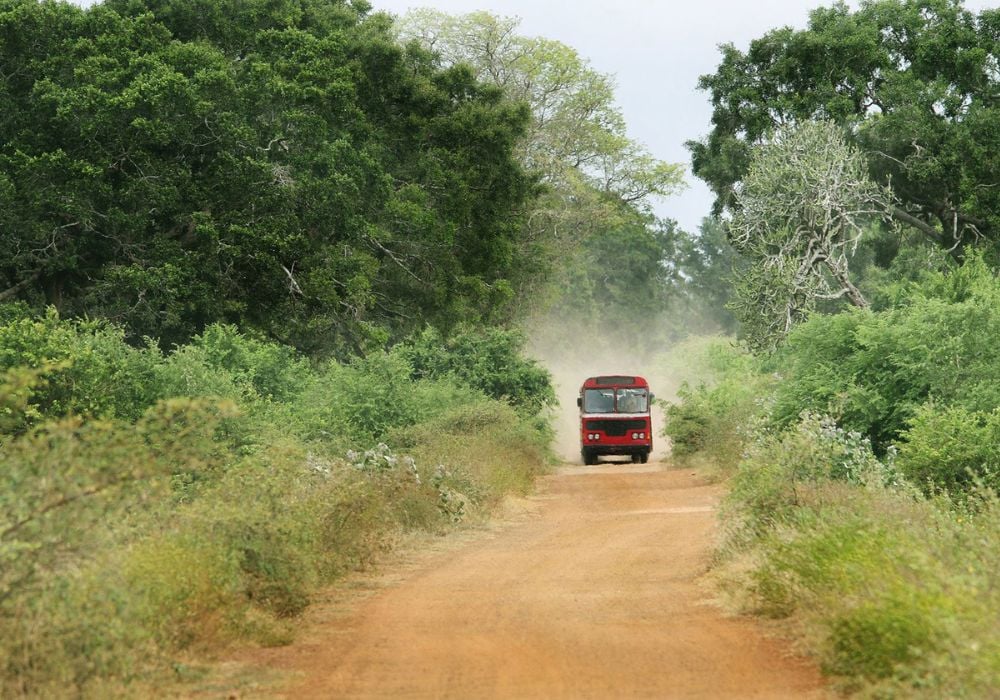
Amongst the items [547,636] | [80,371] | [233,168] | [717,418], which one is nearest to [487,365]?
[717,418]

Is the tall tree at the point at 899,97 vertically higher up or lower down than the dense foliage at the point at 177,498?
higher up

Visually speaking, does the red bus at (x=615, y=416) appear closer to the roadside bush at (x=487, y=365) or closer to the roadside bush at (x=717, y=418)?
the roadside bush at (x=717, y=418)

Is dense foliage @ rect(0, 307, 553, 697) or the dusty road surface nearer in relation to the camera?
dense foliage @ rect(0, 307, 553, 697)

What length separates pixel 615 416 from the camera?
143 ft

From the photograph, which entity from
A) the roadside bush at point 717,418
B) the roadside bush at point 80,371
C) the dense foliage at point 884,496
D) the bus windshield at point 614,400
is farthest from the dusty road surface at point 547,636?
A: the bus windshield at point 614,400

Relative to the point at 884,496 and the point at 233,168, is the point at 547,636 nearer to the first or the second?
the point at 884,496

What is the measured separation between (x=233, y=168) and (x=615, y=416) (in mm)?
16212

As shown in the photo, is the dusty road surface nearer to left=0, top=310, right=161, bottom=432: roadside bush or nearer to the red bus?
left=0, top=310, right=161, bottom=432: roadside bush

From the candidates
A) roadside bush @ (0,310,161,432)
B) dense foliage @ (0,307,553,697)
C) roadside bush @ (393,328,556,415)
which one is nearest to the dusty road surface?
dense foliage @ (0,307,553,697)

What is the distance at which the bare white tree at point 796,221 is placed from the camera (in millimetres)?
37656

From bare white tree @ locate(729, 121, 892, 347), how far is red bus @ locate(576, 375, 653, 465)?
5379 millimetres

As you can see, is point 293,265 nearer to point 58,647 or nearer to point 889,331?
point 889,331

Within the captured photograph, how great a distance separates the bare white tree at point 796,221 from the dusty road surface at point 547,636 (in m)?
18.7

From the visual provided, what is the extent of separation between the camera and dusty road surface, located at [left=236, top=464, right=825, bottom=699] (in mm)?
9711
